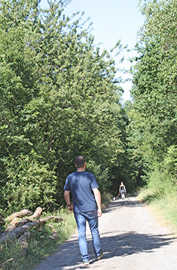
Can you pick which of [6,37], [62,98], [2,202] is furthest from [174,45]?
[2,202]

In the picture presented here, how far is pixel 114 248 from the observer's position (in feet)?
30.4

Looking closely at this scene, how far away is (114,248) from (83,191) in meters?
2.08

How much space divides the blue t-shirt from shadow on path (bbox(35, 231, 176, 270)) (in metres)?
1.11

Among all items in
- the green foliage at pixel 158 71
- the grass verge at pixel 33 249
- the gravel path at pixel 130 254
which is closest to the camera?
the gravel path at pixel 130 254

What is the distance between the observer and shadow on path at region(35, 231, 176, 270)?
8133mm

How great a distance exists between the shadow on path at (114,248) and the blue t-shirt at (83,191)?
3.64 feet

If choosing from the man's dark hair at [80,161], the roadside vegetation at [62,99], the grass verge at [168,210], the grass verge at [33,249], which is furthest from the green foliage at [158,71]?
the man's dark hair at [80,161]

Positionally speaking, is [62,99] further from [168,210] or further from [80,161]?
Answer: [80,161]

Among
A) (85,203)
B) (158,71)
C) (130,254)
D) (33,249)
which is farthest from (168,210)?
(85,203)

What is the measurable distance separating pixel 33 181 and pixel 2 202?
5.66ft

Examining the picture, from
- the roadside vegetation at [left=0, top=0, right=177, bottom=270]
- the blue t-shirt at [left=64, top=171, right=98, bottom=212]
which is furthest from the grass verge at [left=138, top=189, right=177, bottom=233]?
the blue t-shirt at [left=64, top=171, right=98, bottom=212]

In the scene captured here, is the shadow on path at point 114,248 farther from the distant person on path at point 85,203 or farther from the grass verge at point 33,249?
the distant person on path at point 85,203

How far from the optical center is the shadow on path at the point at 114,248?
813 centimetres

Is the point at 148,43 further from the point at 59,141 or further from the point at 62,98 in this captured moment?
the point at 59,141
